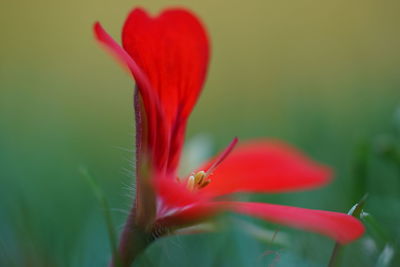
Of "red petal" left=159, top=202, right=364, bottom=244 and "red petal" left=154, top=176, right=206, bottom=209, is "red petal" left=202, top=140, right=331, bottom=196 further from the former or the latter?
"red petal" left=154, top=176, right=206, bottom=209

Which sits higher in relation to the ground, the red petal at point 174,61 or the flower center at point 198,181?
the red petal at point 174,61

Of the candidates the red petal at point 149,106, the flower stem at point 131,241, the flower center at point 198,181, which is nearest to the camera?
the red petal at point 149,106

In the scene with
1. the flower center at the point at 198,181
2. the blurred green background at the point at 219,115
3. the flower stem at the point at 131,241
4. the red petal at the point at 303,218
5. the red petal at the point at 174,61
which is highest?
the red petal at the point at 174,61

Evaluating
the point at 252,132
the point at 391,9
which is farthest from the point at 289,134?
the point at 391,9

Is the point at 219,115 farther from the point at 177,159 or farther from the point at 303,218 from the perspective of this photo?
the point at 303,218

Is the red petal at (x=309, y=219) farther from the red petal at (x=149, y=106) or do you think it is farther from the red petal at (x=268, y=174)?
the red petal at (x=149, y=106)

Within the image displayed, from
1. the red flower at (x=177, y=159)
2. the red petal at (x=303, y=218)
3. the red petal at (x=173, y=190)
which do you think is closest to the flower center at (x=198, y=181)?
the red flower at (x=177, y=159)

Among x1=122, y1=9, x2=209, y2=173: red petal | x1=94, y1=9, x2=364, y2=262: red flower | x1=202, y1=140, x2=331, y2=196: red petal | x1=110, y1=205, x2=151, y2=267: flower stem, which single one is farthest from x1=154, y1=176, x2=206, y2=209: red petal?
x1=122, y1=9, x2=209, y2=173: red petal
